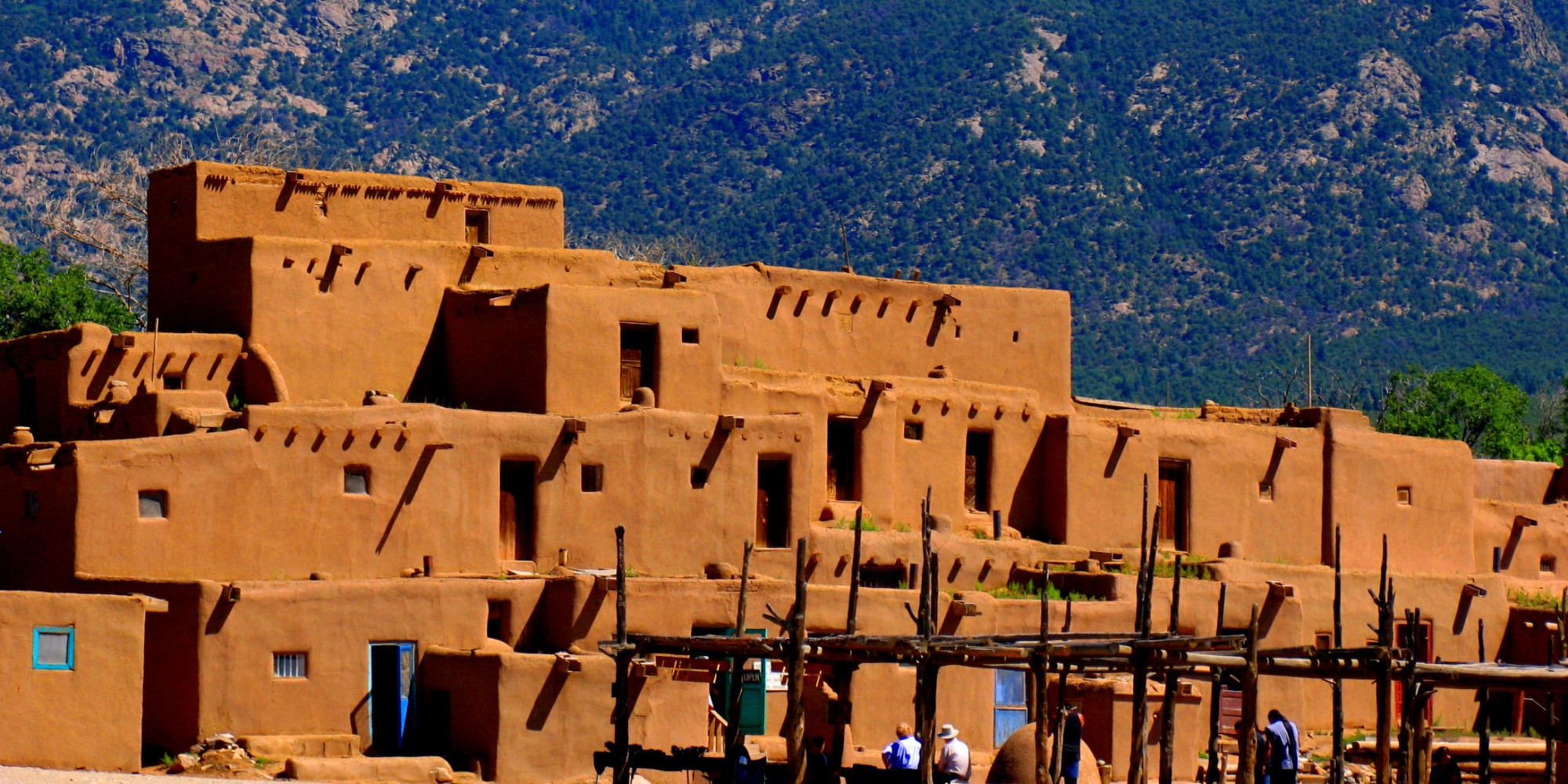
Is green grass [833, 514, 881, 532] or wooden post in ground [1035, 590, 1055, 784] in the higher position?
green grass [833, 514, 881, 532]

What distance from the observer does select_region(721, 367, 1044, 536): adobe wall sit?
38125 mm

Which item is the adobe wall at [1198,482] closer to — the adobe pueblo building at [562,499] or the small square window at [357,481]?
the adobe pueblo building at [562,499]

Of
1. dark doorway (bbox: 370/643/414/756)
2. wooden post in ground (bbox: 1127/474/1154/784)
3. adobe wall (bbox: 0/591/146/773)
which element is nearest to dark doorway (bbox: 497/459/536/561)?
dark doorway (bbox: 370/643/414/756)

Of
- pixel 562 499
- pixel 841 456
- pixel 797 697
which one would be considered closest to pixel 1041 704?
pixel 797 697

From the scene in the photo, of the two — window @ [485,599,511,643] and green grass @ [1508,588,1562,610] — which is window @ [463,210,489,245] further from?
green grass @ [1508,588,1562,610]

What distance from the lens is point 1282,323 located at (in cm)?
8881

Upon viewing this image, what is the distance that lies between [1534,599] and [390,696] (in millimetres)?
22046

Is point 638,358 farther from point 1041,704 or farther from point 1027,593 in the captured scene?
point 1041,704

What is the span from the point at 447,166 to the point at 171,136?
2821cm

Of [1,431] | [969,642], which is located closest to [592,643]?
[969,642]

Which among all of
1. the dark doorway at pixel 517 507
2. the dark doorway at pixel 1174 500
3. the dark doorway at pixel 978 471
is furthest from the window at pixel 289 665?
the dark doorway at pixel 1174 500

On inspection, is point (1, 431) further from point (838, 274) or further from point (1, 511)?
point (838, 274)

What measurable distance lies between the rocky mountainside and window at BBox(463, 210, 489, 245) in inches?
1751

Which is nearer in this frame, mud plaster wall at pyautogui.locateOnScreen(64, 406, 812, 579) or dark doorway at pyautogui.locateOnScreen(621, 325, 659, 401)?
mud plaster wall at pyautogui.locateOnScreen(64, 406, 812, 579)
